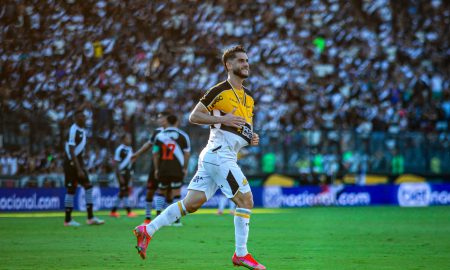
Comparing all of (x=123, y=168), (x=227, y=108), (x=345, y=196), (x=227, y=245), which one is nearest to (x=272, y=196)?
(x=345, y=196)

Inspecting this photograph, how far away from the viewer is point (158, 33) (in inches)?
1171

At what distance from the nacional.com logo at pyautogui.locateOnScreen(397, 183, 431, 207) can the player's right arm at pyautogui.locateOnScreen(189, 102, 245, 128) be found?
21.2 m

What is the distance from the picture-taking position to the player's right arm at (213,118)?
9062mm

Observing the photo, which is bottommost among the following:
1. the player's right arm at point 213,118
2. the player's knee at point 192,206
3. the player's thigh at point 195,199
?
the player's knee at point 192,206

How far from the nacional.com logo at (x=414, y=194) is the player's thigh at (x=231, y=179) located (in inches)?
828

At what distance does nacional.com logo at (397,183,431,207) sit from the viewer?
96.3 ft

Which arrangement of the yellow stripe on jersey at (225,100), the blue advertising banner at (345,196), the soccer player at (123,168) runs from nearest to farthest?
1. the yellow stripe on jersey at (225,100)
2. the soccer player at (123,168)
3. the blue advertising banner at (345,196)

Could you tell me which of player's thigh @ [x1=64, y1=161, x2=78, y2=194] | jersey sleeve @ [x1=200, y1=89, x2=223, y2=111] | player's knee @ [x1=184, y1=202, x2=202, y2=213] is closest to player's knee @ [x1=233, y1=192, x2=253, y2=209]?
player's knee @ [x1=184, y1=202, x2=202, y2=213]

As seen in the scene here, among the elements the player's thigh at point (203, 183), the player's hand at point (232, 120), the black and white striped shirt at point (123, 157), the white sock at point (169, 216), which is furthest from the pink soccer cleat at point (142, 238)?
the black and white striped shirt at point (123, 157)

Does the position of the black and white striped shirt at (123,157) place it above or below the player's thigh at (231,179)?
above

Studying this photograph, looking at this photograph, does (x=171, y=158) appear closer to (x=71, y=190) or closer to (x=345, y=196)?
(x=71, y=190)

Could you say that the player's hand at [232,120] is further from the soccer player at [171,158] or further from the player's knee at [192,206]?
the soccer player at [171,158]

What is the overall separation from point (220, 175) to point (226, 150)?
289mm

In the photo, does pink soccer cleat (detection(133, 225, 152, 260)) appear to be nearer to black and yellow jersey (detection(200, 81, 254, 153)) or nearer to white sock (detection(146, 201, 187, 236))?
white sock (detection(146, 201, 187, 236))
